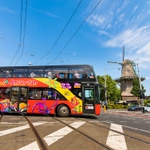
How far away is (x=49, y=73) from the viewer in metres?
12.3

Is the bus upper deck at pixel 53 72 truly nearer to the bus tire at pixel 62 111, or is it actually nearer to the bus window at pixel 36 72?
the bus window at pixel 36 72

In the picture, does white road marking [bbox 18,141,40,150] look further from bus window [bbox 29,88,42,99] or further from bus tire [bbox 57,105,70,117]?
bus window [bbox 29,88,42,99]

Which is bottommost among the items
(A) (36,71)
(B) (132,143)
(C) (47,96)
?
(B) (132,143)

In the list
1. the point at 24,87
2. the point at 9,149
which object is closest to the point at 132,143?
the point at 9,149

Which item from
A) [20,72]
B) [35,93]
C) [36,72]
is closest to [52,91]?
[35,93]

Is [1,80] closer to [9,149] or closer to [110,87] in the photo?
[9,149]

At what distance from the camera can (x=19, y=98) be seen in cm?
1198

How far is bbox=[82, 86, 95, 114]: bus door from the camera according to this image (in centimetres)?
1145

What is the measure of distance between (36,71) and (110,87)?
153ft

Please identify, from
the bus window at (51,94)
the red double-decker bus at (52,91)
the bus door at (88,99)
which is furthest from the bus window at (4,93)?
the bus door at (88,99)

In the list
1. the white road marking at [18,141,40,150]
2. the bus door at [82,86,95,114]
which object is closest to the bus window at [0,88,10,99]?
the bus door at [82,86,95,114]

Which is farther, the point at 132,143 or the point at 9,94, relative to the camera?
the point at 9,94

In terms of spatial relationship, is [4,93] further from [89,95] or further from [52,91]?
[89,95]

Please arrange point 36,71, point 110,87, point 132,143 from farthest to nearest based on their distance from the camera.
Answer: point 110,87 < point 36,71 < point 132,143
